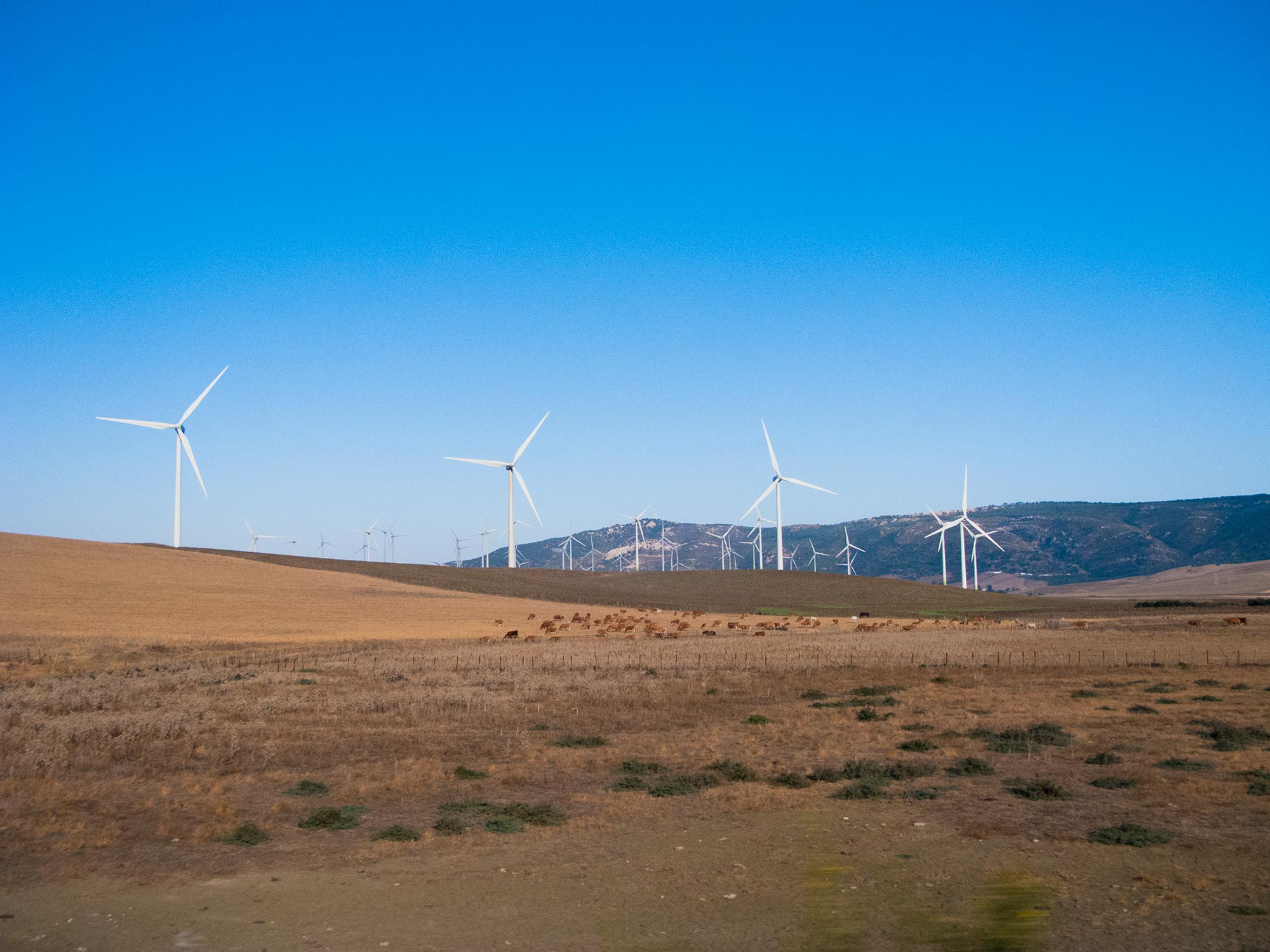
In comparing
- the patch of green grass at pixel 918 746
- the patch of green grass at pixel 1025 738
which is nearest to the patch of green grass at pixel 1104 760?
the patch of green grass at pixel 1025 738

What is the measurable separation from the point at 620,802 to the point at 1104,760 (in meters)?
9.83

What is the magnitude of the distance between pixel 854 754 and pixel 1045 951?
11.3m

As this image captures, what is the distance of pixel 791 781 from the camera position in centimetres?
1747

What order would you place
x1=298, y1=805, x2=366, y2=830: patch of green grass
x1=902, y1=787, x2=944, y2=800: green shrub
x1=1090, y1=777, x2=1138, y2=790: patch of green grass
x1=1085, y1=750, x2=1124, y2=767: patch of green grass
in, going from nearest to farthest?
x1=298, y1=805, x2=366, y2=830: patch of green grass → x1=902, y1=787, x2=944, y2=800: green shrub → x1=1090, y1=777, x2=1138, y2=790: patch of green grass → x1=1085, y1=750, x2=1124, y2=767: patch of green grass

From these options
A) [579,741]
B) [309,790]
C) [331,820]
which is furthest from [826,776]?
[309,790]

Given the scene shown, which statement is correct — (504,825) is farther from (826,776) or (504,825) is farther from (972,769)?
(972,769)

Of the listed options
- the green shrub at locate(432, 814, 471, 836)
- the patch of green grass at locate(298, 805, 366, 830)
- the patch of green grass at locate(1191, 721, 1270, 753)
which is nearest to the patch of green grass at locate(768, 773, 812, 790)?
the green shrub at locate(432, 814, 471, 836)

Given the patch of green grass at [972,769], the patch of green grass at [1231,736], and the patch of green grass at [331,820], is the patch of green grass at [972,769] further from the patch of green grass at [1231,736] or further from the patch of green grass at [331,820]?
the patch of green grass at [331,820]

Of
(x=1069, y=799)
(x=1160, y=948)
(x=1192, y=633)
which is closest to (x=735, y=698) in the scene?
(x=1069, y=799)

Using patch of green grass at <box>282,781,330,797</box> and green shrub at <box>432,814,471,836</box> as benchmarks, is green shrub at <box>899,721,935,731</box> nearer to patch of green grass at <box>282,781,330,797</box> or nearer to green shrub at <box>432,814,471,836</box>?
green shrub at <box>432,814,471,836</box>

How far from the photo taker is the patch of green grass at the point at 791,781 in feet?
56.9

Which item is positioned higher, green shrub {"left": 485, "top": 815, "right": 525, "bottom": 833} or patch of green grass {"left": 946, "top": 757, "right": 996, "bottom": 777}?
green shrub {"left": 485, "top": 815, "right": 525, "bottom": 833}

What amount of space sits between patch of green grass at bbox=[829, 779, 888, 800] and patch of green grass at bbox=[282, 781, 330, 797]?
9.02 m

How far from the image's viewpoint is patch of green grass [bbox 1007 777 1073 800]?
52.2 ft
